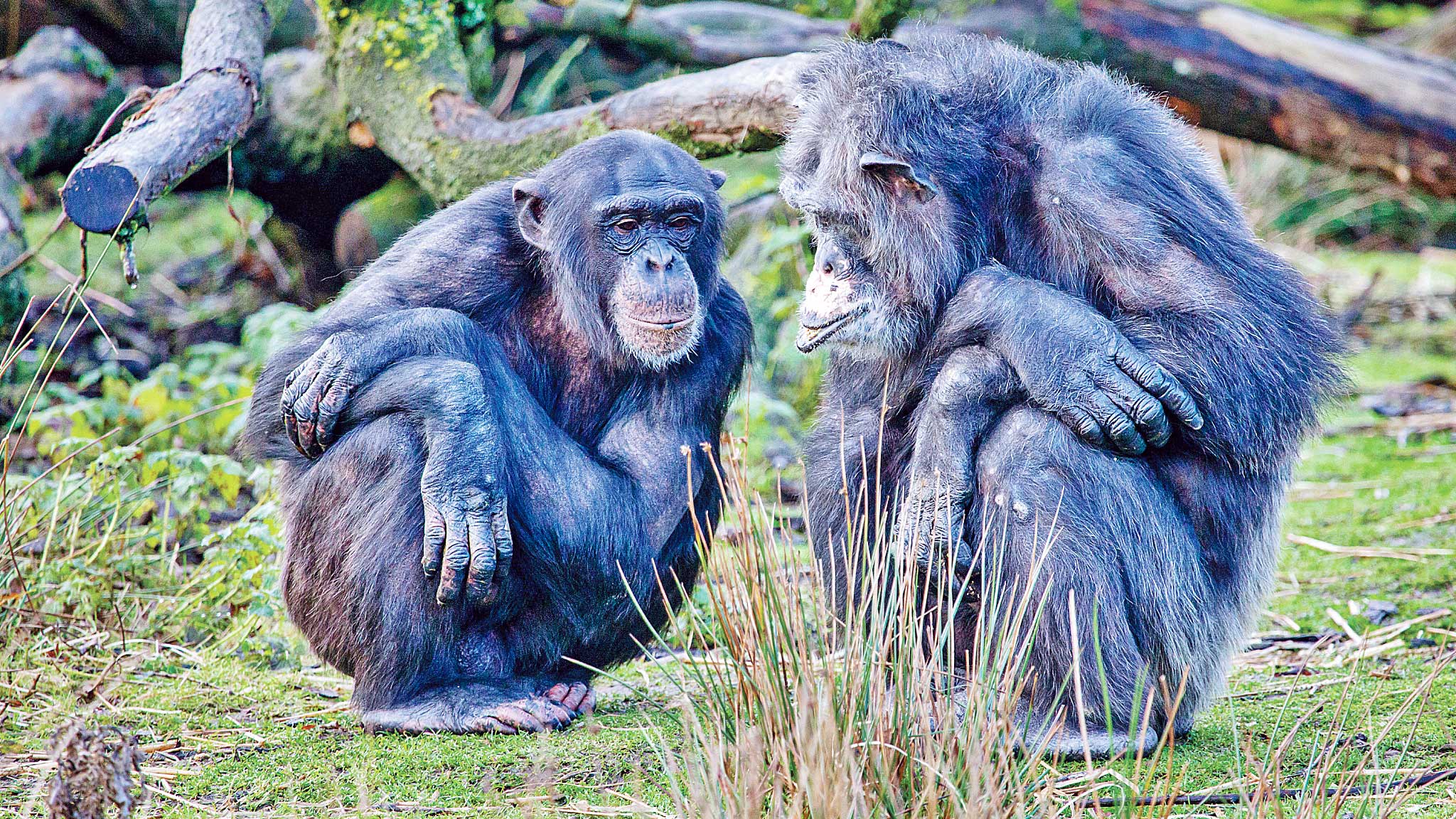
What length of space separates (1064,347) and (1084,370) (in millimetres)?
72

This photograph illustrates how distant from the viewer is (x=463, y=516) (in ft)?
10.7

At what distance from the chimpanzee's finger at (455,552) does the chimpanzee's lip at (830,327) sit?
947 mm

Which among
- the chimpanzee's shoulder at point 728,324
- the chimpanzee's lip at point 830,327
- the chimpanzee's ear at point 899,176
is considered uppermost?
the chimpanzee's ear at point 899,176

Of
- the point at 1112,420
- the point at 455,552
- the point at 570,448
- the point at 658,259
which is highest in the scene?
the point at 658,259

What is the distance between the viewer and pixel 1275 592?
4.72 metres

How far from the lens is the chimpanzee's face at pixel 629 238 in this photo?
3598 millimetres

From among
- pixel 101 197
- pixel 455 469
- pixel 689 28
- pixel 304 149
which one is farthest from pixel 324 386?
pixel 689 28

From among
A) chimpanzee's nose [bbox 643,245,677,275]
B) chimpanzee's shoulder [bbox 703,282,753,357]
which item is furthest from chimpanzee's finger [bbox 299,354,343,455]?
chimpanzee's shoulder [bbox 703,282,753,357]

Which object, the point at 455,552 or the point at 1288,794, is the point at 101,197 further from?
the point at 1288,794

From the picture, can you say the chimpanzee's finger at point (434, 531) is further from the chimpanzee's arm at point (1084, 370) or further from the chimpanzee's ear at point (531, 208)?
the chimpanzee's arm at point (1084, 370)

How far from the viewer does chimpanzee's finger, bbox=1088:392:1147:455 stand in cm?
305

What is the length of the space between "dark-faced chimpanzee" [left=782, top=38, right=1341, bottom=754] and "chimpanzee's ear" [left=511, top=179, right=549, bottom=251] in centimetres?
70

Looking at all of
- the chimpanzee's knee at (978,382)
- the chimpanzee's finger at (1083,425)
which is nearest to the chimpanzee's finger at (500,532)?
the chimpanzee's knee at (978,382)

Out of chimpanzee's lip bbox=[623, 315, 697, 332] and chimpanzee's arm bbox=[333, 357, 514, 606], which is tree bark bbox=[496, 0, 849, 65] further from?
chimpanzee's arm bbox=[333, 357, 514, 606]
